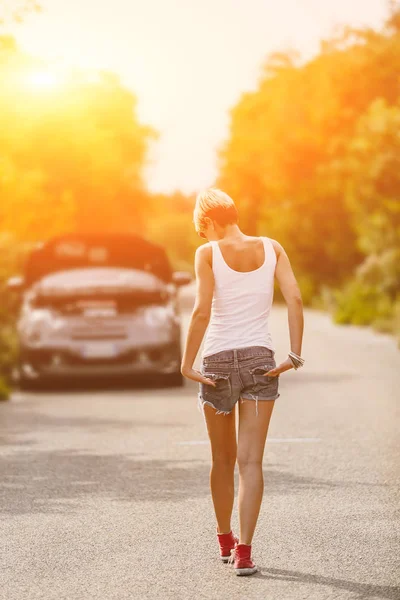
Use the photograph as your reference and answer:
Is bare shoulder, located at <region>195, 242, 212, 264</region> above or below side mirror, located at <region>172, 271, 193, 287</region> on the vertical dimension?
below

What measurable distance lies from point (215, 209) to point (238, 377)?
794 mm

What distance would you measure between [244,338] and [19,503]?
98.5 inches

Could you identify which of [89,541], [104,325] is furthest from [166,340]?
[89,541]

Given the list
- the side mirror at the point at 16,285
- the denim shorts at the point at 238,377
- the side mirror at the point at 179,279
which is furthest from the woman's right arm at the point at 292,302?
the side mirror at the point at 179,279

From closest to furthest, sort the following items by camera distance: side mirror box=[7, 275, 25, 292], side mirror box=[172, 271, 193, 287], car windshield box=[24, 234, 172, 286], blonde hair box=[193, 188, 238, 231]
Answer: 1. blonde hair box=[193, 188, 238, 231]
2. side mirror box=[7, 275, 25, 292]
3. car windshield box=[24, 234, 172, 286]
4. side mirror box=[172, 271, 193, 287]

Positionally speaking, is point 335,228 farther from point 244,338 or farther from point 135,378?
point 244,338

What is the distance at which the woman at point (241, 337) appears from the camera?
604cm

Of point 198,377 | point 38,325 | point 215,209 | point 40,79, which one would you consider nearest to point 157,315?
point 38,325

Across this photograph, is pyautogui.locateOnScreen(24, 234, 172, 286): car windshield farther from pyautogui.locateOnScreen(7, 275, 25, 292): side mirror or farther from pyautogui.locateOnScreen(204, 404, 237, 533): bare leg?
pyautogui.locateOnScreen(204, 404, 237, 533): bare leg

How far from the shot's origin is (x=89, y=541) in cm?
679

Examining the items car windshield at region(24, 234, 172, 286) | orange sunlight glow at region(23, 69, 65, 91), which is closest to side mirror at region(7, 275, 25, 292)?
car windshield at region(24, 234, 172, 286)

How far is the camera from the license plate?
15.2 m

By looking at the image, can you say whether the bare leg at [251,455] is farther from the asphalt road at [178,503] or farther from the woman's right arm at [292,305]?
the asphalt road at [178,503]

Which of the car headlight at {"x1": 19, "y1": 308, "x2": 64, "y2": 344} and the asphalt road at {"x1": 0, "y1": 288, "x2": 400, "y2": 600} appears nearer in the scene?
the asphalt road at {"x1": 0, "y1": 288, "x2": 400, "y2": 600}
